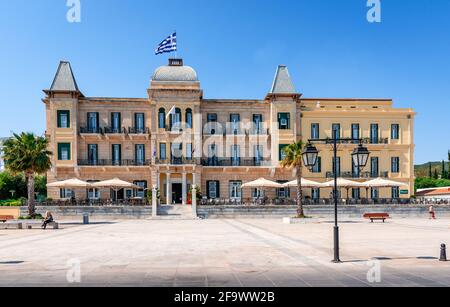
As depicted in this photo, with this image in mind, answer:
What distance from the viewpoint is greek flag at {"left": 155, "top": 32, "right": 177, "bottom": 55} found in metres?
42.9

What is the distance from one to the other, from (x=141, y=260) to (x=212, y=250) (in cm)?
303

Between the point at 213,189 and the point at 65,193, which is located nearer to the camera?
the point at 65,193

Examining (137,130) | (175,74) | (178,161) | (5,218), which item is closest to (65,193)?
(137,130)

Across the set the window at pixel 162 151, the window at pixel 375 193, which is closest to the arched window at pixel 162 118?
the window at pixel 162 151

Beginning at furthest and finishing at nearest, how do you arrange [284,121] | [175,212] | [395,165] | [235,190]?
[395,165], [235,190], [284,121], [175,212]

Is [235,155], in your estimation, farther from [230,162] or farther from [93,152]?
[93,152]

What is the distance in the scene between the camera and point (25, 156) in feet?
93.8

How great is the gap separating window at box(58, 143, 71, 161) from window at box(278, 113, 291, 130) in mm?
23364

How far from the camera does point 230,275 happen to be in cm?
1031

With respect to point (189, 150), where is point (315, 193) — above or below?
below

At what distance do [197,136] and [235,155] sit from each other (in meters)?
4.91
